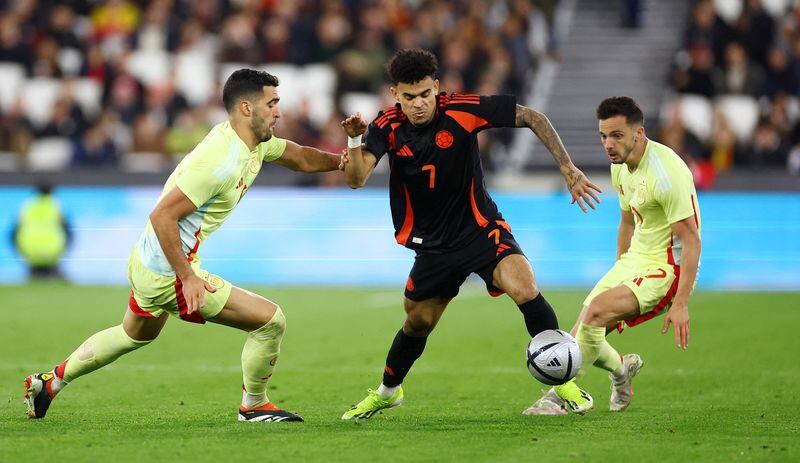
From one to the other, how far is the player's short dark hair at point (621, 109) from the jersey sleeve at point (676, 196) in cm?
46

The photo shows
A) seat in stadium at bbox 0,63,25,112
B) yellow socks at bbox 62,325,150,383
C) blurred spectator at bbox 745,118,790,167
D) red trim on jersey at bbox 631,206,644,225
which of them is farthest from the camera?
seat in stadium at bbox 0,63,25,112

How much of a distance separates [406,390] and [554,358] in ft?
7.85

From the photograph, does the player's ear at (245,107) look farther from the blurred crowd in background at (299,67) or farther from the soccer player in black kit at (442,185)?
the blurred crowd in background at (299,67)

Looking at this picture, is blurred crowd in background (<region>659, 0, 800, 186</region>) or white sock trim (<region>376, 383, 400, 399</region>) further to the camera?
blurred crowd in background (<region>659, 0, 800, 186</region>)

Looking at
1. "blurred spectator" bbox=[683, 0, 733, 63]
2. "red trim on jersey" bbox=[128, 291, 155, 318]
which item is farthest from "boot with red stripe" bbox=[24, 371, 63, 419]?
"blurred spectator" bbox=[683, 0, 733, 63]

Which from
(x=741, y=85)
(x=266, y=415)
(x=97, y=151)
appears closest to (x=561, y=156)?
(x=266, y=415)

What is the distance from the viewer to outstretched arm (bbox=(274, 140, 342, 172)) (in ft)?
27.6

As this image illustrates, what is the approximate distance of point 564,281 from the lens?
18.2m

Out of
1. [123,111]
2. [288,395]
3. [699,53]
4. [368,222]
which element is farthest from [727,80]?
[288,395]

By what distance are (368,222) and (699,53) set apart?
7512 mm

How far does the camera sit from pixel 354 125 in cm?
782

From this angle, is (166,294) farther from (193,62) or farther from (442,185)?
(193,62)

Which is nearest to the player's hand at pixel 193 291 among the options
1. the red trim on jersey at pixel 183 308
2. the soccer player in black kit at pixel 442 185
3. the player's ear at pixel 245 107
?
the red trim on jersey at pixel 183 308

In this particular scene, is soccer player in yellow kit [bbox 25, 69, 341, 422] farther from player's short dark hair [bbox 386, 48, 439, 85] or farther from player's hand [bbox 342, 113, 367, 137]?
player's short dark hair [bbox 386, 48, 439, 85]
